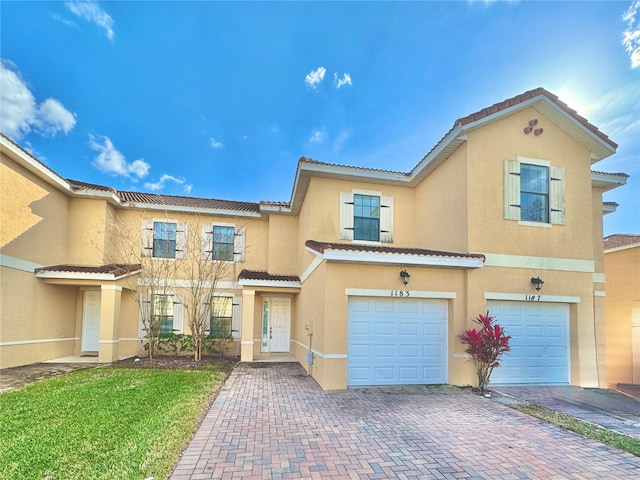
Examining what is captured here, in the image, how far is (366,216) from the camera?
1254cm

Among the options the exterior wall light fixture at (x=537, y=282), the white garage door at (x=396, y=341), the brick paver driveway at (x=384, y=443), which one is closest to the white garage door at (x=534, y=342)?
the exterior wall light fixture at (x=537, y=282)

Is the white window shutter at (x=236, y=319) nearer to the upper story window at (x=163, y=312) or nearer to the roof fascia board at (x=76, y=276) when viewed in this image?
the upper story window at (x=163, y=312)

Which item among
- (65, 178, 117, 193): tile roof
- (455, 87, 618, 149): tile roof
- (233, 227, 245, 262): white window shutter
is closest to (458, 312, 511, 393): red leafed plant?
(455, 87, 618, 149): tile roof

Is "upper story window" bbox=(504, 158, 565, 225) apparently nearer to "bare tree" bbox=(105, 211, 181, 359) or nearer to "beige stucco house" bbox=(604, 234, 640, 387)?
A: "beige stucco house" bbox=(604, 234, 640, 387)

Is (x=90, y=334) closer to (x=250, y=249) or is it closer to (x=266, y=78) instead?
(x=250, y=249)

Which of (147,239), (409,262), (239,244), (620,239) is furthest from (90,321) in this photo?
(620,239)

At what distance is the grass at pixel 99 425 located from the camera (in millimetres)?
4234

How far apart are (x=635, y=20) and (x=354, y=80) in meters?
11.3

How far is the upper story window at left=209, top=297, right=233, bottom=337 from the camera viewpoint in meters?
14.9

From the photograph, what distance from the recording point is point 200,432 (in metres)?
5.52

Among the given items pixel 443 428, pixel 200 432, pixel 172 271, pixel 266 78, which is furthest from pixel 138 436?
pixel 266 78

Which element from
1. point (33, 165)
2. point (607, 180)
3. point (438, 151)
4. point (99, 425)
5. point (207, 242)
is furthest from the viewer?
point (207, 242)

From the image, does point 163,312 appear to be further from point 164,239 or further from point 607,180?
point 607,180

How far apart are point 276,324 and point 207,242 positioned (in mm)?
4674
